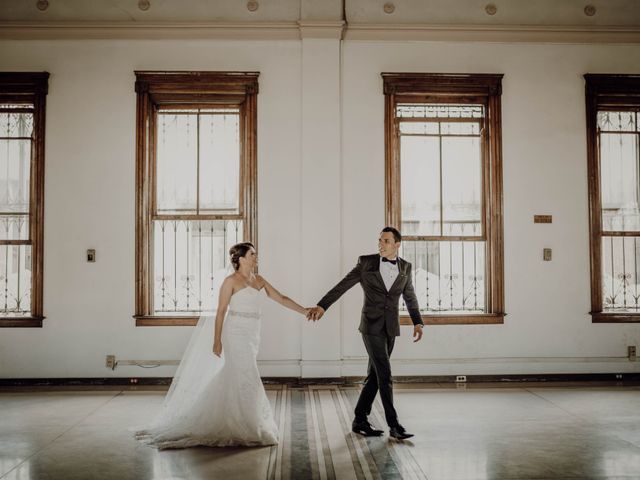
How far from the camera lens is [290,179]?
6.93 m

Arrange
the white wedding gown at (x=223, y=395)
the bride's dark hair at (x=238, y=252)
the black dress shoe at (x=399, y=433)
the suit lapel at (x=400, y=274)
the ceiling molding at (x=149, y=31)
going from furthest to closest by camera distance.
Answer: the ceiling molding at (x=149, y=31)
the bride's dark hair at (x=238, y=252)
the suit lapel at (x=400, y=274)
the black dress shoe at (x=399, y=433)
the white wedding gown at (x=223, y=395)

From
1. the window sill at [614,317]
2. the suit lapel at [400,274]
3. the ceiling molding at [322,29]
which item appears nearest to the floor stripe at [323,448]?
the suit lapel at [400,274]

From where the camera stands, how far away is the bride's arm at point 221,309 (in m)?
4.71

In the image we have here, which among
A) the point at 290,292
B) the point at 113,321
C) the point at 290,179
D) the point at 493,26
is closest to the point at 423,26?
the point at 493,26

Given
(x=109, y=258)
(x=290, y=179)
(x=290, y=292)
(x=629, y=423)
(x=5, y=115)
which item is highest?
(x=5, y=115)

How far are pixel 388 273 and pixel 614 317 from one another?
12.6ft

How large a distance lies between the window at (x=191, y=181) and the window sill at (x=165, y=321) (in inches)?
3.0

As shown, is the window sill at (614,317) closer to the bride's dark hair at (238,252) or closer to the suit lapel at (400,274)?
the suit lapel at (400,274)

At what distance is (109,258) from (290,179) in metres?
2.35

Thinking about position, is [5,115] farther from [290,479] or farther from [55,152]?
[290,479]

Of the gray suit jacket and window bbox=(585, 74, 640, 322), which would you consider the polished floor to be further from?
window bbox=(585, 74, 640, 322)

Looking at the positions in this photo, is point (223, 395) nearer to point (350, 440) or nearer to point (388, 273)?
point (350, 440)

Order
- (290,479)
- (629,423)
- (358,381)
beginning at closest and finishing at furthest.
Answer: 1. (290,479)
2. (629,423)
3. (358,381)

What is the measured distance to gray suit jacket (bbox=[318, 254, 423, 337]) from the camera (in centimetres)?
472
